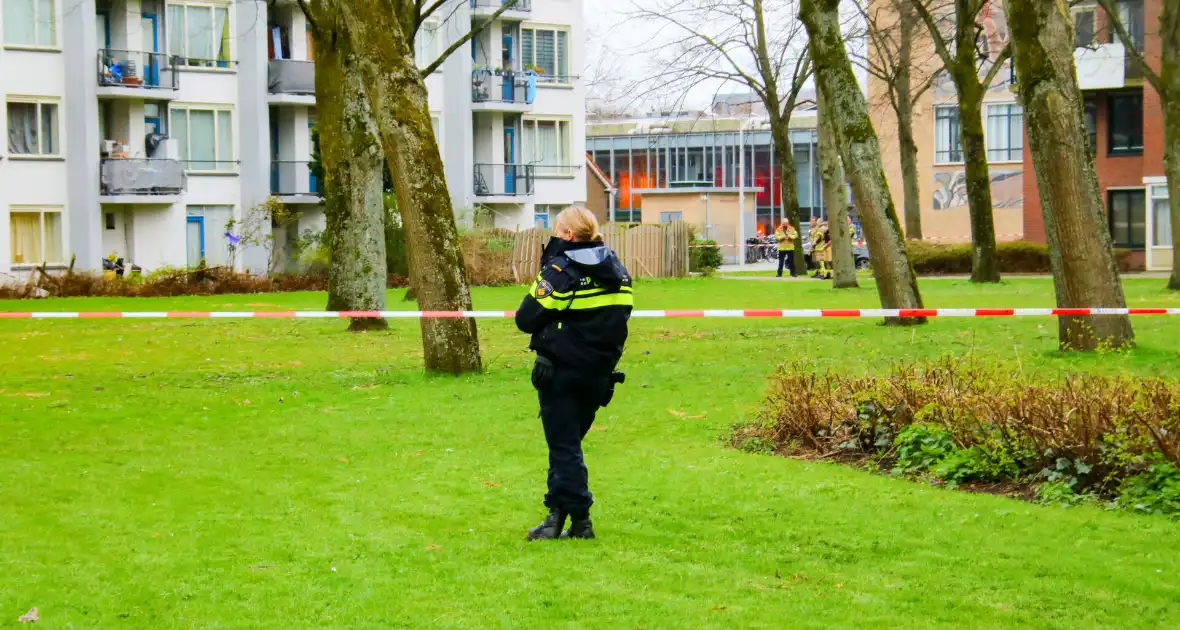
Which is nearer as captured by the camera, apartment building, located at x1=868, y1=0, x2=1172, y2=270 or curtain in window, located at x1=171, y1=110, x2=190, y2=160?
apartment building, located at x1=868, y1=0, x2=1172, y2=270

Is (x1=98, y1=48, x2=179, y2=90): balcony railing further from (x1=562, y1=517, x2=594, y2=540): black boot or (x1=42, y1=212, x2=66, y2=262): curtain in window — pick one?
(x1=562, y1=517, x2=594, y2=540): black boot

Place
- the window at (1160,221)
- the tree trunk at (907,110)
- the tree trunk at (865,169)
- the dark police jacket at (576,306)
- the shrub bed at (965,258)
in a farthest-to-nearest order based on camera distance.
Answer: the window at (1160,221)
the shrub bed at (965,258)
the tree trunk at (907,110)
the tree trunk at (865,169)
the dark police jacket at (576,306)

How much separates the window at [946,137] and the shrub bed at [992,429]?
201ft

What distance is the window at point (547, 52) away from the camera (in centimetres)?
5703

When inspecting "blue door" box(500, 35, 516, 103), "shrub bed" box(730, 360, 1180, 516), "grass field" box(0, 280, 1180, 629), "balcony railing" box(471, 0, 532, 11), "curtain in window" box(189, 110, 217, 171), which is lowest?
"grass field" box(0, 280, 1180, 629)

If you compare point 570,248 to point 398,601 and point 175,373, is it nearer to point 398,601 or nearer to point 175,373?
point 398,601

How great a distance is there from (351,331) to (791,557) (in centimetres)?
1612

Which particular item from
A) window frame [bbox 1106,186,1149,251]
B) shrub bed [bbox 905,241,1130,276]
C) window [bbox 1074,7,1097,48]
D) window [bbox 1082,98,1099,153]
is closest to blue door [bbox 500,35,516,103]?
shrub bed [bbox 905,241,1130,276]

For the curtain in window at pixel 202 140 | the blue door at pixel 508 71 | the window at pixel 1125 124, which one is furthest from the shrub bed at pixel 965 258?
the curtain in window at pixel 202 140

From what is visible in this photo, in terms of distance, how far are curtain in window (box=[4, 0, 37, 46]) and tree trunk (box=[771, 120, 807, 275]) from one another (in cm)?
2211

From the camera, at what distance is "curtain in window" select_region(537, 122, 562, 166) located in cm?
5806

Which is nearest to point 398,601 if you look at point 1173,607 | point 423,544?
point 423,544

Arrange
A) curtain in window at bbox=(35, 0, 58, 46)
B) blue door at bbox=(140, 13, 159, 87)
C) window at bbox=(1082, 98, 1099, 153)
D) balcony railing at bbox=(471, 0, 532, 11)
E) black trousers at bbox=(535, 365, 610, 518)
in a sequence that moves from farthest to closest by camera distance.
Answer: balcony railing at bbox=(471, 0, 532, 11)
window at bbox=(1082, 98, 1099, 153)
blue door at bbox=(140, 13, 159, 87)
curtain in window at bbox=(35, 0, 58, 46)
black trousers at bbox=(535, 365, 610, 518)

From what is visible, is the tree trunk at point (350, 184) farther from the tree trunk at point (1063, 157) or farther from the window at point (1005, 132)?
the window at point (1005, 132)
